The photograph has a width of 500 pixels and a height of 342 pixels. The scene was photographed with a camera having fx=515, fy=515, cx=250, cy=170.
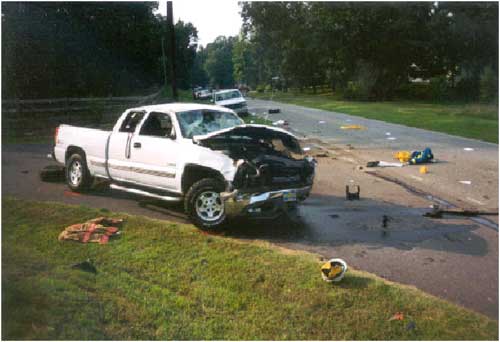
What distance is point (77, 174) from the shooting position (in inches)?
384

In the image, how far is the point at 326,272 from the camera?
5344 millimetres

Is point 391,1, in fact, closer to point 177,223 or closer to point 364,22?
point 364,22

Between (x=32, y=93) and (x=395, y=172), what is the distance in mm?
18336

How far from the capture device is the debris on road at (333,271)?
526cm

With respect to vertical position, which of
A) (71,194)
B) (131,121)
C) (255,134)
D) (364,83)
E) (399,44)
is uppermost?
(399,44)

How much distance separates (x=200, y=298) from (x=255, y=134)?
122 inches

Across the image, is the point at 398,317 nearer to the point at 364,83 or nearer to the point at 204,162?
the point at 204,162

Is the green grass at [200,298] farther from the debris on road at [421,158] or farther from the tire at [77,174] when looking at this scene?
the debris on road at [421,158]

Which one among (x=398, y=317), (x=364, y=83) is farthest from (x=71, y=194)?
(x=364, y=83)

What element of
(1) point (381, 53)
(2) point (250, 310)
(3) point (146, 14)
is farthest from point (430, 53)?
(2) point (250, 310)

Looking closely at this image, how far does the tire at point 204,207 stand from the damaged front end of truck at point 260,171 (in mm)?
259

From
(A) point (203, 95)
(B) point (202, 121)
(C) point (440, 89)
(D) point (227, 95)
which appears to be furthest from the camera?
(A) point (203, 95)

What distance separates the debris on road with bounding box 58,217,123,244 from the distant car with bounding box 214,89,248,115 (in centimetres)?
2039

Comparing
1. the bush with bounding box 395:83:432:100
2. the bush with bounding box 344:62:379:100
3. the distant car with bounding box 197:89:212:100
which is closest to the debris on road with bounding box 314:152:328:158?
the bush with bounding box 344:62:379:100
